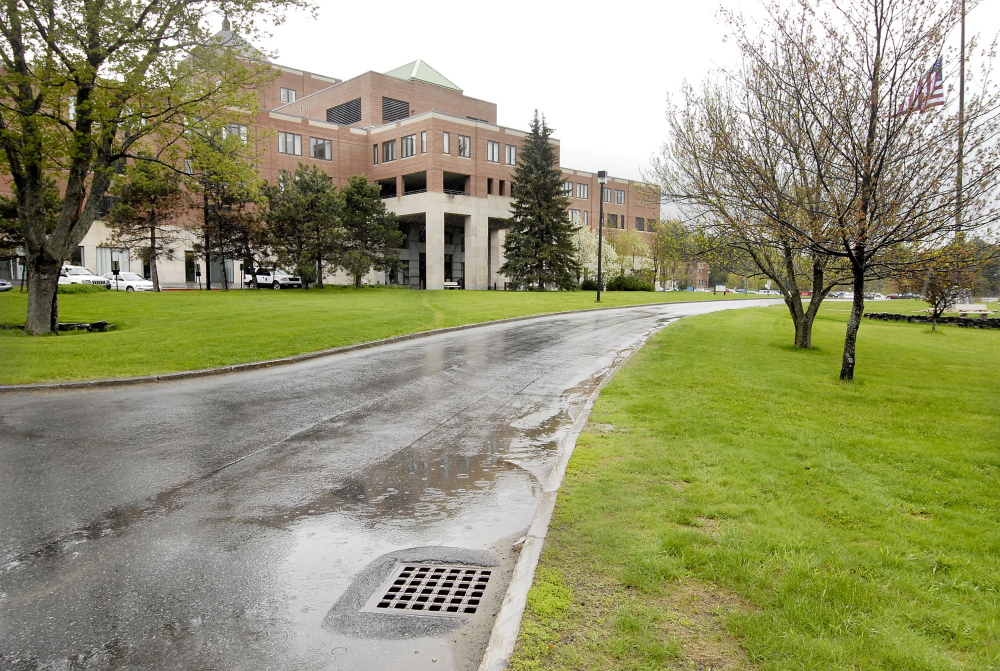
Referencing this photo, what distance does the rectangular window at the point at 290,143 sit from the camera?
5575 centimetres

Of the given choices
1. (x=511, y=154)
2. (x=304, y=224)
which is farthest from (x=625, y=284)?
(x=304, y=224)

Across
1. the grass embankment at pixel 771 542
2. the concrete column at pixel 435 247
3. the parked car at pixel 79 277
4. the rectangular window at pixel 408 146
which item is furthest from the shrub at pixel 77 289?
the grass embankment at pixel 771 542

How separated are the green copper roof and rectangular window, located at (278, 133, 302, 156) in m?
15.6

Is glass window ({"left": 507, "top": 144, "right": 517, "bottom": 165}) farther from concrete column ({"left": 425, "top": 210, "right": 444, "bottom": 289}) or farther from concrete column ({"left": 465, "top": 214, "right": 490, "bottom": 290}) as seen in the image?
concrete column ({"left": 425, "top": 210, "right": 444, "bottom": 289})

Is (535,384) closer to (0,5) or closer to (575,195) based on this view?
(0,5)

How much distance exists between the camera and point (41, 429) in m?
8.27

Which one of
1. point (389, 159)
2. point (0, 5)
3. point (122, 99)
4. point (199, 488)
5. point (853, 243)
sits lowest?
point (199, 488)

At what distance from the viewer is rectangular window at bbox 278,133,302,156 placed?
183 ft

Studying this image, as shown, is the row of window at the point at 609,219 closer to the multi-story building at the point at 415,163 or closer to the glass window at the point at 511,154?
the multi-story building at the point at 415,163

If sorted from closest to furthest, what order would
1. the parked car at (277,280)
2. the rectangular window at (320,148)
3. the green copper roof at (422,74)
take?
the parked car at (277,280) → the rectangular window at (320,148) → the green copper roof at (422,74)

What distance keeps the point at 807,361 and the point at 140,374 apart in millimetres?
15205

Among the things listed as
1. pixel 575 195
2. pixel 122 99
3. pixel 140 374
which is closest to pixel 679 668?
pixel 140 374

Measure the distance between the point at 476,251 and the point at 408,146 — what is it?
37.4 ft

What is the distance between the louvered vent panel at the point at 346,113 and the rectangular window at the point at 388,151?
7.88 metres
